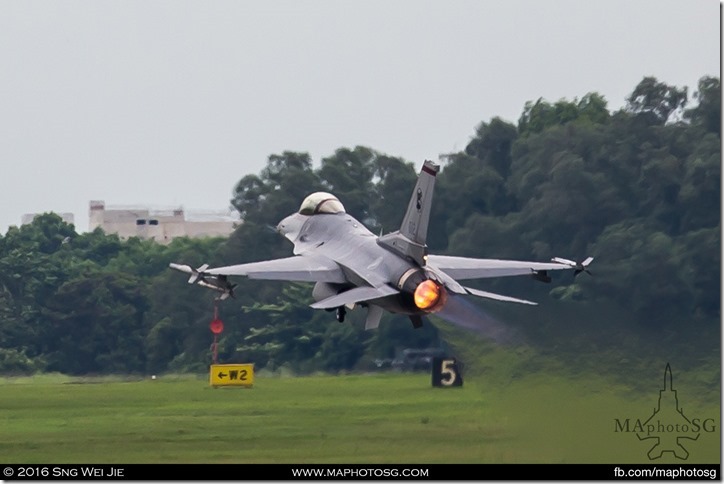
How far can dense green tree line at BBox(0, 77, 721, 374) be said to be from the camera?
165 feet

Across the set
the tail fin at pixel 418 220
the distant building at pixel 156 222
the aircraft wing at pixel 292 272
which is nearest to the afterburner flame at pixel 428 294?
the tail fin at pixel 418 220

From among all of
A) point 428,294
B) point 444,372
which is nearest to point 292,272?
point 444,372

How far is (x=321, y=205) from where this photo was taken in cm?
4550

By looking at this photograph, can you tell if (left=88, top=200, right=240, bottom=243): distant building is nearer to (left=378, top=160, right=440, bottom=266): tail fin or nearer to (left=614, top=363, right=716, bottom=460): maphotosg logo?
(left=378, top=160, right=440, bottom=266): tail fin

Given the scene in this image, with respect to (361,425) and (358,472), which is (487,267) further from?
(358,472)

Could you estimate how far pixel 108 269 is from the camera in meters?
74.0

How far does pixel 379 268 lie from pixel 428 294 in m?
1.66

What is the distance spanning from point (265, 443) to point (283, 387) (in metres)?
11.7

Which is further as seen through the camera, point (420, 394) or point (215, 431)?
point (420, 394)

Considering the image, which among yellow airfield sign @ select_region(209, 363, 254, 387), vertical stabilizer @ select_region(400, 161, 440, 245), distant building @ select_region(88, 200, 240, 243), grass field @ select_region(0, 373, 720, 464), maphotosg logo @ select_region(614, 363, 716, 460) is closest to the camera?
maphotosg logo @ select_region(614, 363, 716, 460)

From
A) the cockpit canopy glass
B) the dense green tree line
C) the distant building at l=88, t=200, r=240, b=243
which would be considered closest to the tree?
the dense green tree line

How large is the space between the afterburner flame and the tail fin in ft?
1.69

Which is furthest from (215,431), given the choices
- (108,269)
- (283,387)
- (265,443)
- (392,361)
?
(108,269)

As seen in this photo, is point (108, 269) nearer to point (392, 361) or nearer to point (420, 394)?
point (392, 361)
